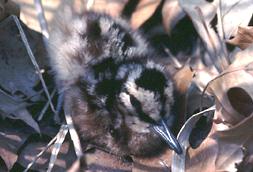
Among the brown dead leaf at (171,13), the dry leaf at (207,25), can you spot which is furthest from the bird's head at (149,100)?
the brown dead leaf at (171,13)

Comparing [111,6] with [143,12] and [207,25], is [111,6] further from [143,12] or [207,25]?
[207,25]

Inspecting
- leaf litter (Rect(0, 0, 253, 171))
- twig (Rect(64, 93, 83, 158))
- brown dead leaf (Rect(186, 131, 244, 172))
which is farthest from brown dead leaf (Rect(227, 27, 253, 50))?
twig (Rect(64, 93, 83, 158))

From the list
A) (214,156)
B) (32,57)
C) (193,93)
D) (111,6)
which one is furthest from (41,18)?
(214,156)

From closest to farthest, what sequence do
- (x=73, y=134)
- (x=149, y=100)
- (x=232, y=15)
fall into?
1. (x=149, y=100)
2. (x=73, y=134)
3. (x=232, y=15)

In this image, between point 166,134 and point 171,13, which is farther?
point 171,13

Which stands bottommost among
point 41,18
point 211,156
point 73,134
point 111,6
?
point 211,156

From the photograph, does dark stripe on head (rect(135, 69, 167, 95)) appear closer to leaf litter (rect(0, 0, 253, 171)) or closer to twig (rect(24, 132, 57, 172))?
leaf litter (rect(0, 0, 253, 171))

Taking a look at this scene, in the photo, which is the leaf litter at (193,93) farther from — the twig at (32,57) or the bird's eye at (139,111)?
the bird's eye at (139,111)
